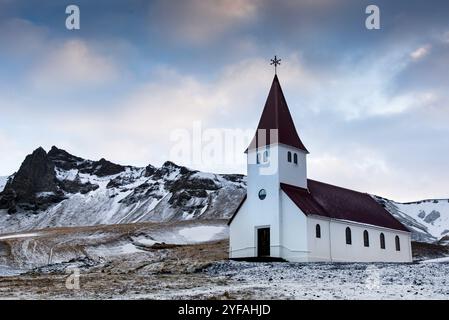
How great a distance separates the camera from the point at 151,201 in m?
173

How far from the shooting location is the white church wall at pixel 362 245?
132 ft

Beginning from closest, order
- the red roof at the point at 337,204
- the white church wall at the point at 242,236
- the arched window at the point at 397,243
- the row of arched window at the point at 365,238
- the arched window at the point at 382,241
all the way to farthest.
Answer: the row of arched window at the point at 365,238
the red roof at the point at 337,204
the white church wall at the point at 242,236
the arched window at the point at 382,241
the arched window at the point at 397,243

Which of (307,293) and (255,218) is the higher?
(255,218)

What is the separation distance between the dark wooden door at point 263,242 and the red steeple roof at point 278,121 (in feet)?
21.9

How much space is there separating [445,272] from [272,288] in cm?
874

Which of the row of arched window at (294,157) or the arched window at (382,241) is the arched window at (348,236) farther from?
the row of arched window at (294,157)

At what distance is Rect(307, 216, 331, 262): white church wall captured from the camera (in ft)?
123

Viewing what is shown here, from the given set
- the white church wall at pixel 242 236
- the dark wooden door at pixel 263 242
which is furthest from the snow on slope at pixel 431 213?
the dark wooden door at pixel 263 242

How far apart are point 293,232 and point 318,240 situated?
6.33 ft

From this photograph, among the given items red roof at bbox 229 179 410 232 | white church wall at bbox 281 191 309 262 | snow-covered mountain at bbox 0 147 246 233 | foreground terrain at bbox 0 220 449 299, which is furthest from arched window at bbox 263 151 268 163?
snow-covered mountain at bbox 0 147 246 233

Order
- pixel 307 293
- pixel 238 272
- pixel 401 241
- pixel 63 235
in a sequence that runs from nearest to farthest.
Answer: pixel 307 293
pixel 238 272
pixel 401 241
pixel 63 235

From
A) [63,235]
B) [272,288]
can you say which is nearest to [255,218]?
[272,288]
